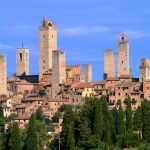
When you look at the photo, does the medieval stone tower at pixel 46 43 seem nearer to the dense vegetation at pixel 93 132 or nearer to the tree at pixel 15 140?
the dense vegetation at pixel 93 132

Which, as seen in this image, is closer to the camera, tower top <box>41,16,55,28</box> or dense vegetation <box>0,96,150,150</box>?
dense vegetation <box>0,96,150,150</box>

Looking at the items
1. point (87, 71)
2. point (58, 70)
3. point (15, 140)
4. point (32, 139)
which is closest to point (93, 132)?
point (32, 139)

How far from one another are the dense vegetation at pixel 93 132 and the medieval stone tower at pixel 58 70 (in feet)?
72.2

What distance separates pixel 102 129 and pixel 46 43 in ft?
101

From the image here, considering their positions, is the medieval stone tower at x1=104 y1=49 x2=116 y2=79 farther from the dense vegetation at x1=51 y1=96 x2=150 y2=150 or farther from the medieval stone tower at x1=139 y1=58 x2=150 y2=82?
the dense vegetation at x1=51 y1=96 x2=150 y2=150

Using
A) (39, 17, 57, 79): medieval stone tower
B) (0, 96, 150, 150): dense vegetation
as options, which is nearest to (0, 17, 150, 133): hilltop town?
(39, 17, 57, 79): medieval stone tower

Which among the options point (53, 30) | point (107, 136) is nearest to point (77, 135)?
point (107, 136)

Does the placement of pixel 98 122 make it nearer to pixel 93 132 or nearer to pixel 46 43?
pixel 93 132

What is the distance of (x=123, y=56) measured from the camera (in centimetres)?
9975

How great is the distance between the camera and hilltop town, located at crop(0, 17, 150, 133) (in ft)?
306

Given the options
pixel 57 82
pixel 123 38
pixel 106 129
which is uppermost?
pixel 123 38

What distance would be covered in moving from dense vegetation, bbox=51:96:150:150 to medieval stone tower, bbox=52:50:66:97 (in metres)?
22.3

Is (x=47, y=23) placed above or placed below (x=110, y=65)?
above

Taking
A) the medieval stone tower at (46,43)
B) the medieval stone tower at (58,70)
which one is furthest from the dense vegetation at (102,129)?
the medieval stone tower at (46,43)
